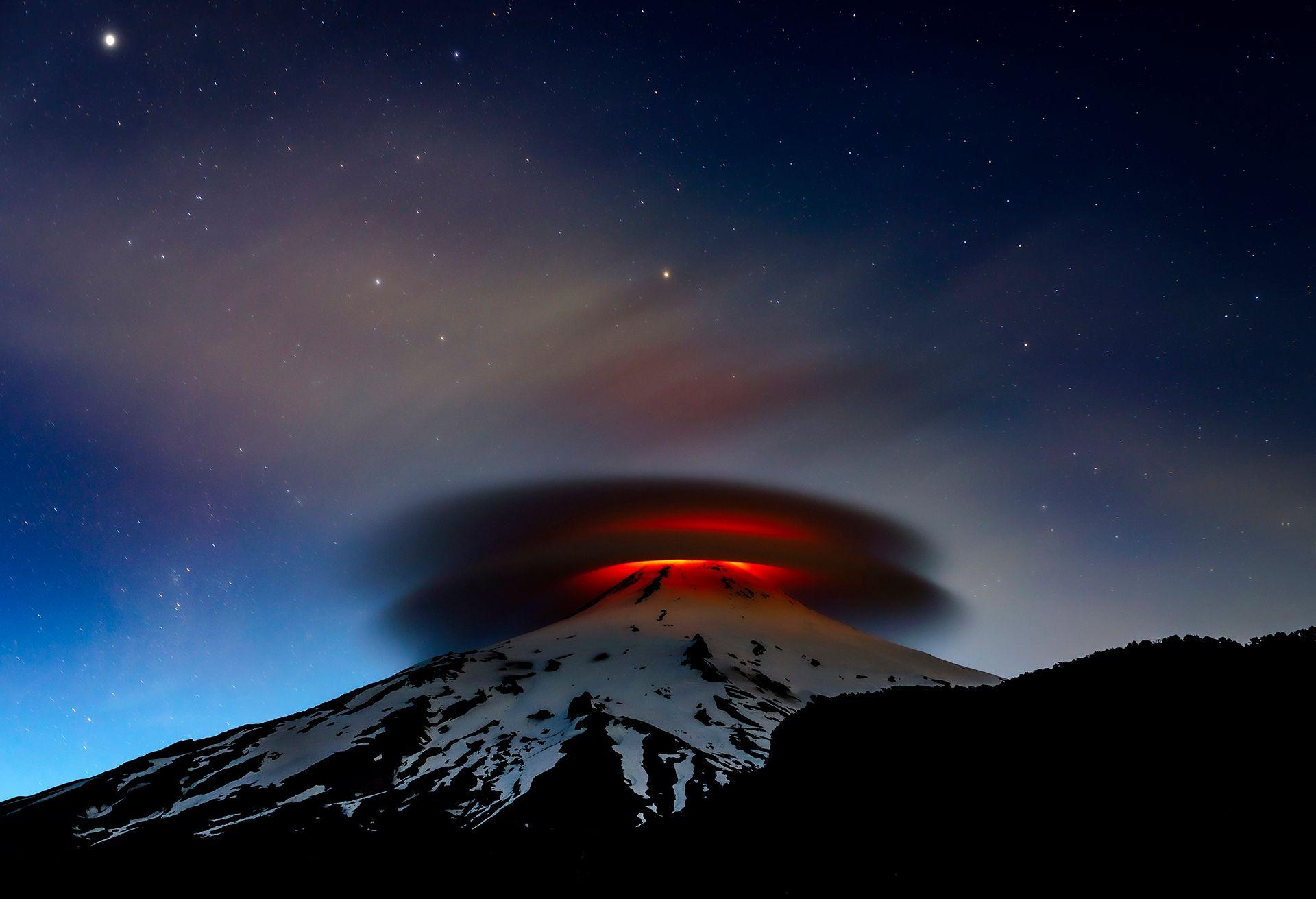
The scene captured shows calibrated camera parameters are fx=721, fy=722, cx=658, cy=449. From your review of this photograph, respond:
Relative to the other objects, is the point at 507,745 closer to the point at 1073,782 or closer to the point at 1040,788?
the point at 1040,788

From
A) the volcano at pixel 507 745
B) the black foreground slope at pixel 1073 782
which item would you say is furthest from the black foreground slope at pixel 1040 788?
the volcano at pixel 507 745

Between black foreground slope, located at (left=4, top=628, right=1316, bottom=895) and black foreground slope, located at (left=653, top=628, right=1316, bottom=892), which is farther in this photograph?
black foreground slope, located at (left=4, top=628, right=1316, bottom=895)

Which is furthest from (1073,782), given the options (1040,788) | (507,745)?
(507,745)

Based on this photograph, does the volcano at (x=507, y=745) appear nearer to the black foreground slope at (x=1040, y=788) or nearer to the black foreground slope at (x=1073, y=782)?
the black foreground slope at (x=1040, y=788)

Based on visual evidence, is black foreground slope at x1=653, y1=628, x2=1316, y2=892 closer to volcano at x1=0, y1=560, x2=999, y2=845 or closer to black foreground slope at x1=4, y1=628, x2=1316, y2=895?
black foreground slope at x1=4, y1=628, x2=1316, y2=895

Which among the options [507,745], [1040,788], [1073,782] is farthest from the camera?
[507,745]

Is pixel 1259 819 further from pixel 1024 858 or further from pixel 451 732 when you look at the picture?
pixel 451 732

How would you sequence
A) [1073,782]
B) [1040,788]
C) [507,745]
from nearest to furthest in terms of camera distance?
[1073,782] → [1040,788] → [507,745]

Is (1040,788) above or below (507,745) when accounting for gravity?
Result: below

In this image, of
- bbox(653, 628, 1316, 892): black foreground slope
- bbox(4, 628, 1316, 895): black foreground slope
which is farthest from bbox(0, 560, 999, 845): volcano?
bbox(653, 628, 1316, 892): black foreground slope

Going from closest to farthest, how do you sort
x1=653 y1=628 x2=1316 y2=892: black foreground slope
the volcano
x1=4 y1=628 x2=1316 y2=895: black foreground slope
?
x1=653 y1=628 x2=1316 y2=892: black foreground slope
x1=4 y1=628 x2=1316 y2=895: black foreground slope
the volcano
